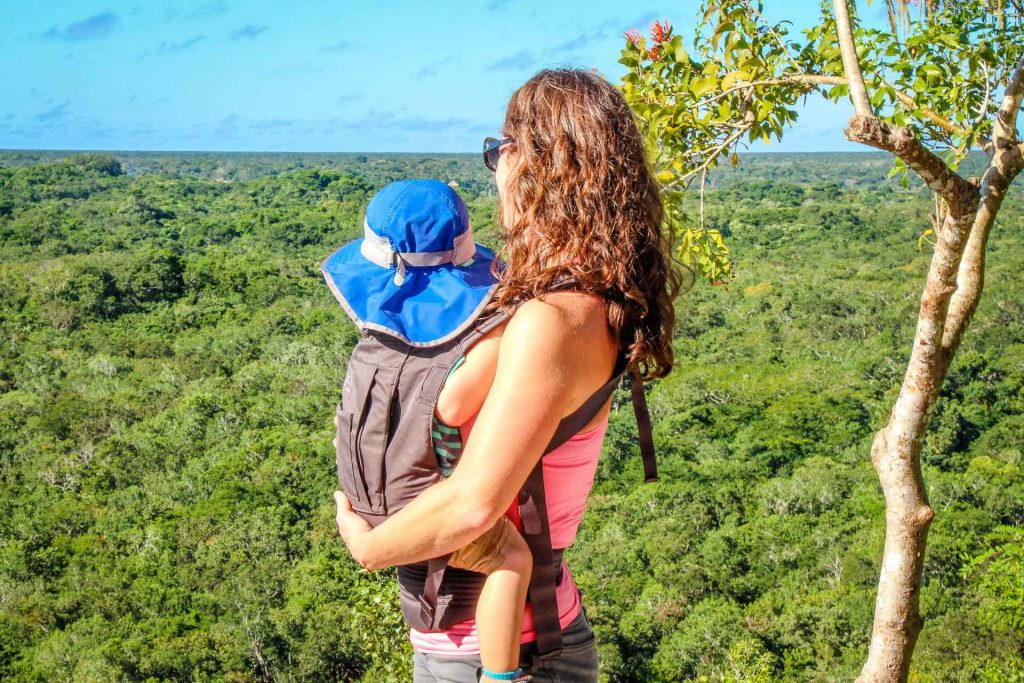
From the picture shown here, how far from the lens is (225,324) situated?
40.5m

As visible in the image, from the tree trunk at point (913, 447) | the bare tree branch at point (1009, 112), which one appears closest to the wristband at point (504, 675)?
the tree trunk at point (913, 447)

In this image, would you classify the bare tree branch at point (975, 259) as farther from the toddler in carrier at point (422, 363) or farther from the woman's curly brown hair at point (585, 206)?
the toddler in carrier at point (422, 363)

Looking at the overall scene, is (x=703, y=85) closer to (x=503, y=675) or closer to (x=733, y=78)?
(x=733, y=78)

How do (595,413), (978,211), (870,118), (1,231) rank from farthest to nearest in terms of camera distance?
(1,231) < (978,211) < (870,118) < (595,413)

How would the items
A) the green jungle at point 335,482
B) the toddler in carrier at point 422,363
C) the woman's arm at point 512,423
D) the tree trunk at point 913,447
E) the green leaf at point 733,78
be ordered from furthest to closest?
the green jungle at point 335,482 < the green leaf at point 733,78 < the tree trunk at point 913,447 < the toddler in carrier at point 422,363 < the woman's arm at point 512,423

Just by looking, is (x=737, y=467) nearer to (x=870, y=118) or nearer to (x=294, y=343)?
(x=294, y=343)

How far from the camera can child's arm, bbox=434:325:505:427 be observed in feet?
3.37

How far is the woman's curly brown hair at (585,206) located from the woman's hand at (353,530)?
32 cm

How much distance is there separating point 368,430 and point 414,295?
6.8 inches

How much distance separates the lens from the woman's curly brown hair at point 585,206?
40.6 inches

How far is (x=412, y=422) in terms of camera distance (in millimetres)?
1054

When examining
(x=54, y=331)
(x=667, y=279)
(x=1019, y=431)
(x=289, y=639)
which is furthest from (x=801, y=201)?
(x=667, y=279)

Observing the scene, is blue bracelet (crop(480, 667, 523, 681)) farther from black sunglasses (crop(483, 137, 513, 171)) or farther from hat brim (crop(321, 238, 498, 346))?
black sunglasses (crop(483, 137, 513, 171))

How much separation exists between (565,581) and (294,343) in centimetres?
3530
